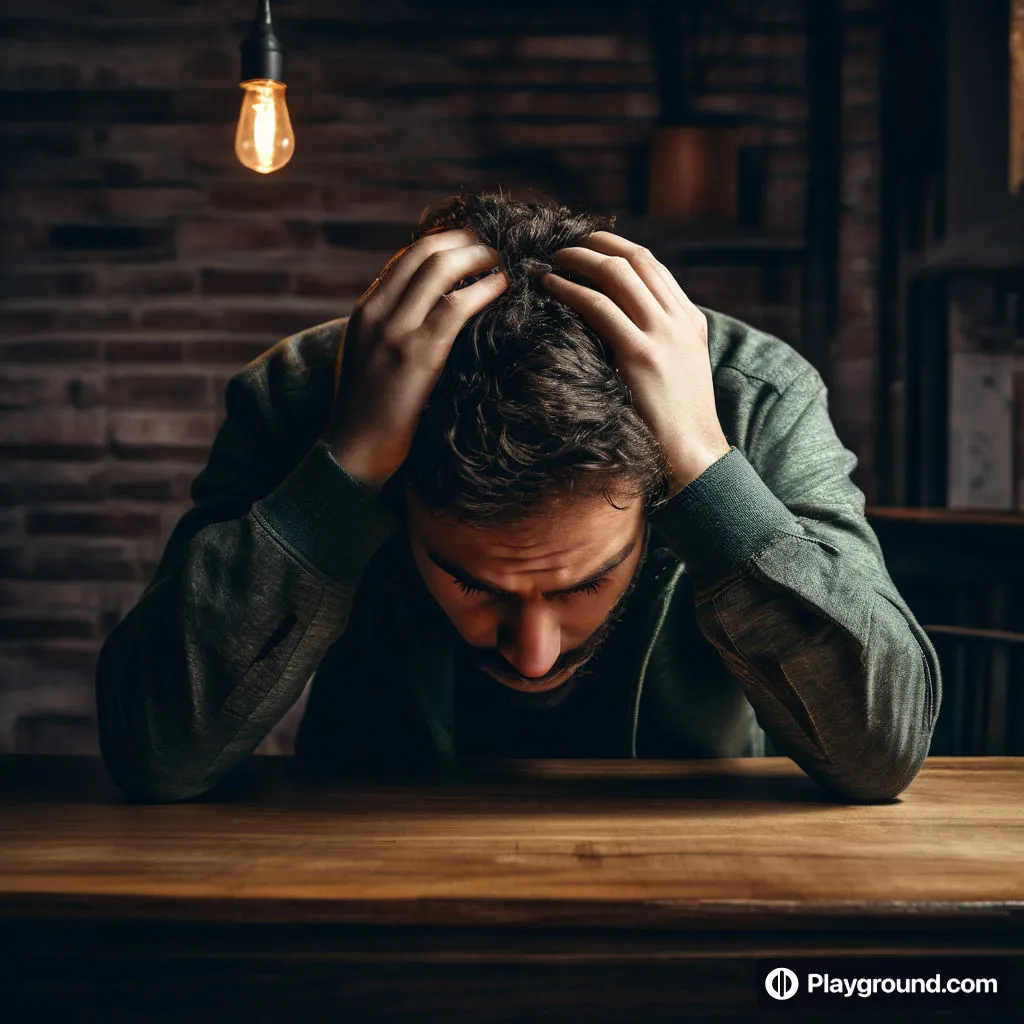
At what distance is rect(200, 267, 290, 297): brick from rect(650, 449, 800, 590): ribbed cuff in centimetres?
181

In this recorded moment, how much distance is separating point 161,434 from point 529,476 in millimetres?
1848

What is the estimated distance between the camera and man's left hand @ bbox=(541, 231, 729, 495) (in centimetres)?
91

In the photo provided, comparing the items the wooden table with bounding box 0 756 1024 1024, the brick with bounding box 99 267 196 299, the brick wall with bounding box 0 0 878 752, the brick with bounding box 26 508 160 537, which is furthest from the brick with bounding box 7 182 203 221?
the wooden table with bounding box 0 756 1024 1024

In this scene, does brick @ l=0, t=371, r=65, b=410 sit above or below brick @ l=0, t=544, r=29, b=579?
above

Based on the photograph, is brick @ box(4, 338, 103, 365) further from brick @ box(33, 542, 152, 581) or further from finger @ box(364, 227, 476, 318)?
finger @ box(364, 227, 476, 318)

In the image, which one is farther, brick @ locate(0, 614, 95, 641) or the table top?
brick @ locate(0, 614, 95, 641)

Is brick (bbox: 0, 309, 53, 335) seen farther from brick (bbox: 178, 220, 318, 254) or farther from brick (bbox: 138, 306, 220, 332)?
brick (bbox: 178, 220, 318, 254)

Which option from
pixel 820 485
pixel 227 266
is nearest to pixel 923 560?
pixel 820 485

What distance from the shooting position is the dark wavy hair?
2.92ft

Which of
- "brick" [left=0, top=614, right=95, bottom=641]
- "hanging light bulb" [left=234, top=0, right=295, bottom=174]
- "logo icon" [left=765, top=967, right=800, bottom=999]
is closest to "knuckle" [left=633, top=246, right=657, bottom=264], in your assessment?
"logo icon" [left=765, top=967, right=800, bottom=999]

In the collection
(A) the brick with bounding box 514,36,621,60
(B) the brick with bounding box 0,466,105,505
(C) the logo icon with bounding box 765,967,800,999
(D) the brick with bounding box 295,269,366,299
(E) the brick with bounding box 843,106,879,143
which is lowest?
(C) the logo icon with bounding box 765,967,800,999

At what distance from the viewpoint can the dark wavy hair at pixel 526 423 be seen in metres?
0.89

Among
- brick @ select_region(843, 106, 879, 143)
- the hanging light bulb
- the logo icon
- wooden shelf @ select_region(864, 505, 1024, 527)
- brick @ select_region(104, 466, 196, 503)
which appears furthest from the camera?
brick @ select_region(104, 466, 196, 503)

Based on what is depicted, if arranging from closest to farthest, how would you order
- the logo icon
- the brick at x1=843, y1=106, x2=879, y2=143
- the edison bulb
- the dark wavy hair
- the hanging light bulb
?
the logo icon < the dark wavy hair < the hanging light bulb < the edison bulb < the brick at x1=843, y1=106, x2=879, y2=143
